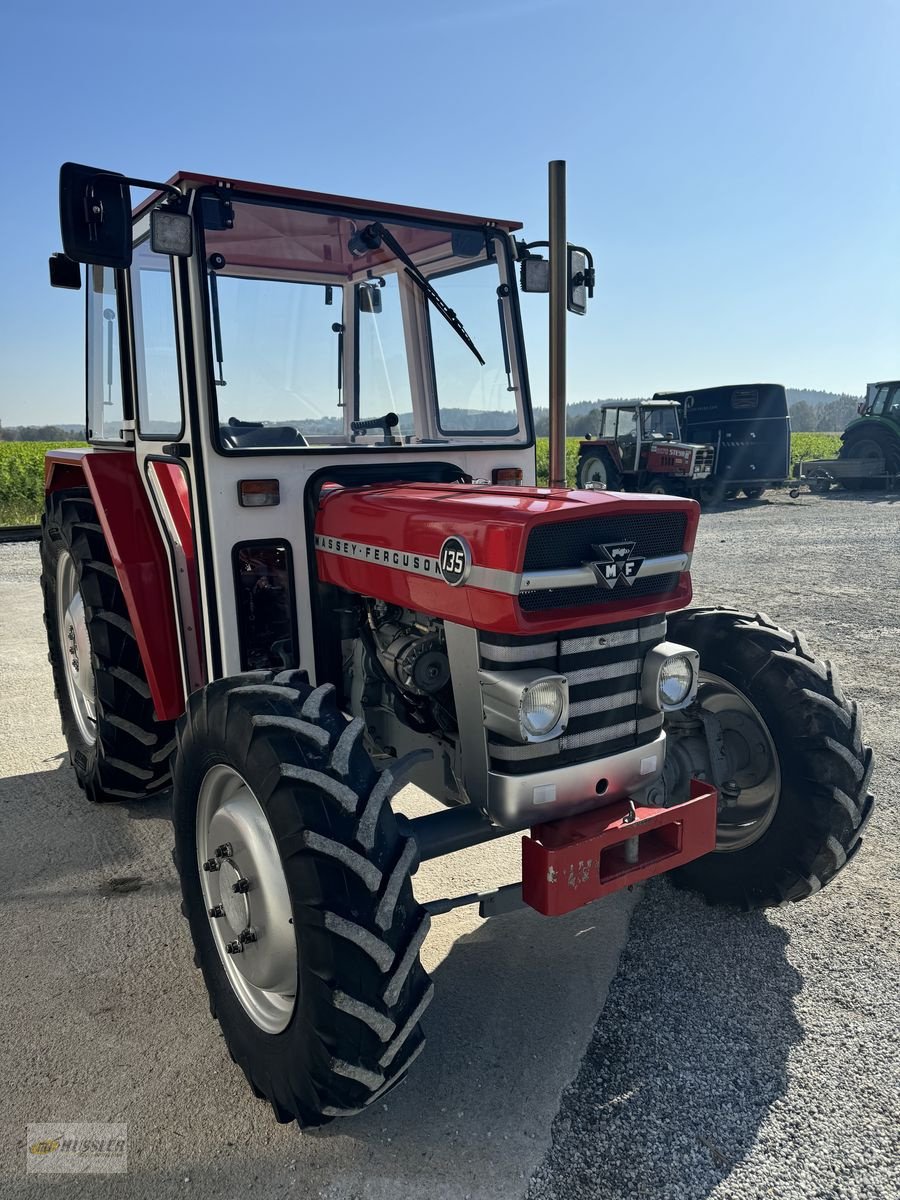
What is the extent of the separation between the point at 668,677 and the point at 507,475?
4.13 ft

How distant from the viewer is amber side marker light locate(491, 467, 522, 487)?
11.1ft

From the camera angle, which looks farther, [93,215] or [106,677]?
[106,677]

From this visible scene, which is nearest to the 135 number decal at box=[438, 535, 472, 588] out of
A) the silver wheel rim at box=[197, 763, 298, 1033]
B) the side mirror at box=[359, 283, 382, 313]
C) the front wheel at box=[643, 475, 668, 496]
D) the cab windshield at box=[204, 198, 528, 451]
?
the silver wheel rim at box=[197, 763, 298, 1033]

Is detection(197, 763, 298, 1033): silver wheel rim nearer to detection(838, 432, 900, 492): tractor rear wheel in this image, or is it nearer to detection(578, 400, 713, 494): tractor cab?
detection(578, 400, 713, 494): tractor cab

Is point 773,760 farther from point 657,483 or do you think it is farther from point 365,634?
point 657,483

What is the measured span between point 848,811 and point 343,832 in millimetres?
1675

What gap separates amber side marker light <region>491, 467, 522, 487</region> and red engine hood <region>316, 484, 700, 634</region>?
58 cm

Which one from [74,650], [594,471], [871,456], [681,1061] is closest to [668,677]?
[681,1061]

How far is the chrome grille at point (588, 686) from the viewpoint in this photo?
2.25 m

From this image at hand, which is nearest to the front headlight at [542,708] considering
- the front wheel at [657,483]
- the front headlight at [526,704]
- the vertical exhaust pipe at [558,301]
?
the front headlight at [526,704]

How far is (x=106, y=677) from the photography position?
3555 millimetres

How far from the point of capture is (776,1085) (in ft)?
7.50

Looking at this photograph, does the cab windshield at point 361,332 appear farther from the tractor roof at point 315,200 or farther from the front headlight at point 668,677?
the front headlight at point 668,677

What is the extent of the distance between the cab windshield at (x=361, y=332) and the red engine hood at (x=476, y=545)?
0.49m
